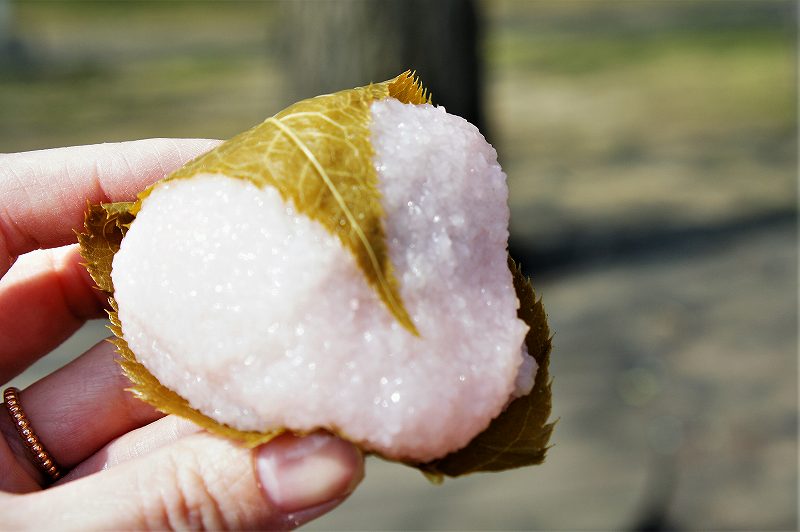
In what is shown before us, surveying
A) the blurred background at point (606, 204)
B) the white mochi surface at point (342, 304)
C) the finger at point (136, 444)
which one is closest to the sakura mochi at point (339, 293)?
the white mochi surface at point (342, 304)

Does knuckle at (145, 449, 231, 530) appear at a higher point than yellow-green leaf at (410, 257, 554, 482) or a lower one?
lower

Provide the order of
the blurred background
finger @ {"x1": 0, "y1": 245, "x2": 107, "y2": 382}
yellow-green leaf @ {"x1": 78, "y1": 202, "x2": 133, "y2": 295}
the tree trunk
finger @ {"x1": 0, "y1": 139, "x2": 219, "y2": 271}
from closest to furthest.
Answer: yellow-green leaf @ {"x1": 78, "y1": 202, "x2": 133, "y2": 295}
finger @ {"x1": 0, "y1": 139, "x2": 219, "y2": 271}
finger @ {"x1": 0, "y1": 245, "x2": 107, "y2": 382}
the blurred background
the tree trunk

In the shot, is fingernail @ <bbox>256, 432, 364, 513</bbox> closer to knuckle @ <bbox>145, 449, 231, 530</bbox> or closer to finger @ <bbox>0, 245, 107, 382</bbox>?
knuckle @ <bbox>145, 449, 231, 530</bbox>

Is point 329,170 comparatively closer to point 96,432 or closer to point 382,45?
point 96,432

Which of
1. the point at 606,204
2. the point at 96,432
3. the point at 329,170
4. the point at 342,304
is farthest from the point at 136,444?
the point at 606,204

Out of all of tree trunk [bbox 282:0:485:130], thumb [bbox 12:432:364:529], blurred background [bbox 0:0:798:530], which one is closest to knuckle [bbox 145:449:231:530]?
thumb [bbox 12:432:364:529]

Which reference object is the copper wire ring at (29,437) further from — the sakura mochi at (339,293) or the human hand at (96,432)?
the sakura mochi at (339,293)

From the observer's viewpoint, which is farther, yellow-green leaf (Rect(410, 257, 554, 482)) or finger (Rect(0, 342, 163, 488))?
finger (Rect(0, 342, 163, 488))

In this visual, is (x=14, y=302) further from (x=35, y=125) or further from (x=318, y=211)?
(x=35, y=125)
